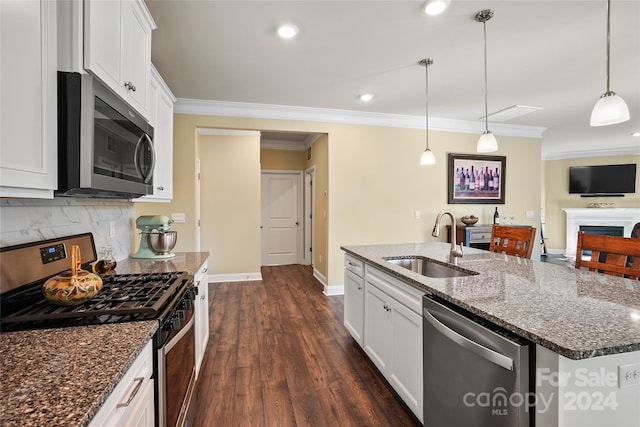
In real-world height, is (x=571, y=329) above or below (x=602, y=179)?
below

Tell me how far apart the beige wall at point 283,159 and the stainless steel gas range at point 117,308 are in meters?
4.77

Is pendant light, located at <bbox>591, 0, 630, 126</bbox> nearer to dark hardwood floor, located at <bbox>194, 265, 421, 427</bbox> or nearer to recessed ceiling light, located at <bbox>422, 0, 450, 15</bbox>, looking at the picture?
recessed ceiling light, located at <bbox>422, 0, 450, 15</bbox>

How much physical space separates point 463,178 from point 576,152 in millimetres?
5052

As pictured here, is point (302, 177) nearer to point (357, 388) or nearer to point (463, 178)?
point (463, 178)

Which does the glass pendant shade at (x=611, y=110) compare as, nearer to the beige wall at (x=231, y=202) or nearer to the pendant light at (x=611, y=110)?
the pendant light at (x=611, y=110)

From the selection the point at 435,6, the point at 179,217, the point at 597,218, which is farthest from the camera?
the point at 597,218

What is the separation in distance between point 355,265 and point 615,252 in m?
1.65

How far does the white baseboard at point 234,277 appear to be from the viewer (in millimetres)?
4875

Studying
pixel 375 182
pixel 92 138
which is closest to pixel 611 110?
pixel 92 138

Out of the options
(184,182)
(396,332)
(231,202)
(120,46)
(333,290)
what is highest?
(120,46)

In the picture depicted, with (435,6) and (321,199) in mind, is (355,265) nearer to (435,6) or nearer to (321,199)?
(435,6)

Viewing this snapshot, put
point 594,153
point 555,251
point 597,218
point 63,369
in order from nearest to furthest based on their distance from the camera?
point 63,369
point 597,218
point 594,153
point 555,251

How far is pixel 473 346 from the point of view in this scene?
1.17 metres

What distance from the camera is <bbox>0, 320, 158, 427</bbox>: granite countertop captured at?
61 cm
